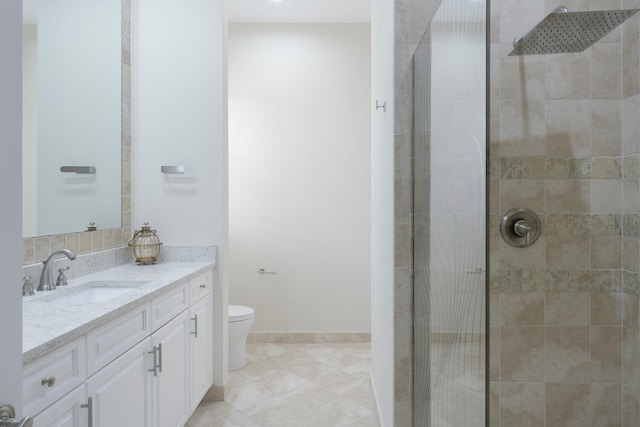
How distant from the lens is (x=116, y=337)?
1646 mm

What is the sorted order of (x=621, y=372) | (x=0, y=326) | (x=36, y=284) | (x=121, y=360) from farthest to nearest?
(x=36, y=284) < (x=621, y=372) < (x=121, y=360) < (x=0, y=326)

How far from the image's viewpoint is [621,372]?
182 cm

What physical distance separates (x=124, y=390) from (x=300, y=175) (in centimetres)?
269

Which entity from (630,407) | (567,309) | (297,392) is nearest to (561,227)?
(567,309)

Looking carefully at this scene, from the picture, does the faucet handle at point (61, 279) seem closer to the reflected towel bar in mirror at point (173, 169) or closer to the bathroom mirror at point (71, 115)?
the bathroom mirror at point (71, 115)

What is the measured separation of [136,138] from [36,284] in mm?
1246

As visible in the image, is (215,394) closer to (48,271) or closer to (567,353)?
(48,271)

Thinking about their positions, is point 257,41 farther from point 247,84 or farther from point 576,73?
point 576,73

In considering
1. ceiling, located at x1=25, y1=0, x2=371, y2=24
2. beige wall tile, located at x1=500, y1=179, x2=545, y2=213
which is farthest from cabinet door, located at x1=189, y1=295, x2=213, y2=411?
ceiling, located at x1=25, y1=0, x2=371, y2=24

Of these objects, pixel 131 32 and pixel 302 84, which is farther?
pixel 302 84

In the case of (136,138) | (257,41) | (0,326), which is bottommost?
(0,326)

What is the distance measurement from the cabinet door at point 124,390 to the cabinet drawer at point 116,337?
3 centimetres

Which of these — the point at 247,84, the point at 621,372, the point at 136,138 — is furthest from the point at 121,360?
the point at 247,84

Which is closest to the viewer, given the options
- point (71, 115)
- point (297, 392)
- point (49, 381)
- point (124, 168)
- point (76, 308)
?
point (49, 381)
